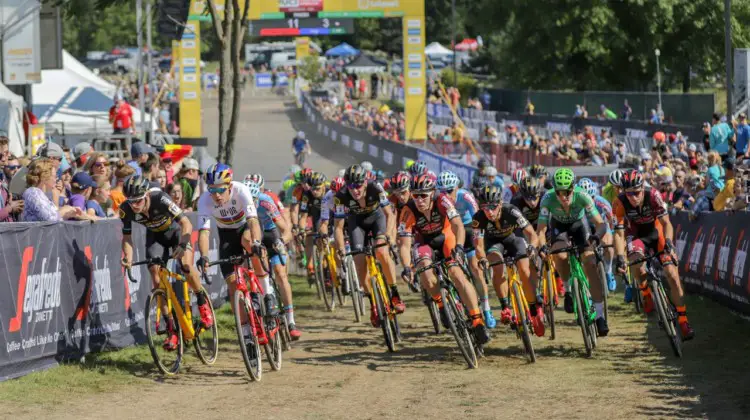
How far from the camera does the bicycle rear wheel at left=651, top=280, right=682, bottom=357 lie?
1239 cm

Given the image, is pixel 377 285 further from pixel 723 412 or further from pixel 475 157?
pixel 475 157

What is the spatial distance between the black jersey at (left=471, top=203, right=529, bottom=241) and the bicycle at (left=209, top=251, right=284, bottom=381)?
255cm

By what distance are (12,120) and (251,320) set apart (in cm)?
1224

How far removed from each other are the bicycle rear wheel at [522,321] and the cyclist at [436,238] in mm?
364

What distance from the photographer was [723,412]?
31.8 feet

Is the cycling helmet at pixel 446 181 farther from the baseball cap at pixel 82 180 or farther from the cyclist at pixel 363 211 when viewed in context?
the baseball cap at pixel 82 180

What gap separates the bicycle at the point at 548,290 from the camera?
13.4 meters

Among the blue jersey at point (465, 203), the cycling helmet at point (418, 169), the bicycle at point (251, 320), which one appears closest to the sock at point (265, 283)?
the bicycle at point (251, 320)

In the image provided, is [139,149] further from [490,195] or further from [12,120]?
[12,120]

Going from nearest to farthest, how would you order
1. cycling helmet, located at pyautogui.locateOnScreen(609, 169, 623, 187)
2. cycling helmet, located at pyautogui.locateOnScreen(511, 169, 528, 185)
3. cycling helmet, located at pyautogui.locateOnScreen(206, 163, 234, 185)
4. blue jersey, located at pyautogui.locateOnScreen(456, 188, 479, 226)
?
cycling helmet, located at pyautogui.locateOnScreen(206, 163, 234, 185), cycling helmet, located at pyautogui.locateOnScreen(609, 169, 623, 187), cycling helmet, located at pyautogui.locateOnScreen(511, 169, 528, 185), blue jersey, located at pyautogui.locateOnScreen(456, 188, 479, 226)

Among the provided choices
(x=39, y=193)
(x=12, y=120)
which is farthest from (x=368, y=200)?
(x=12, y=120)

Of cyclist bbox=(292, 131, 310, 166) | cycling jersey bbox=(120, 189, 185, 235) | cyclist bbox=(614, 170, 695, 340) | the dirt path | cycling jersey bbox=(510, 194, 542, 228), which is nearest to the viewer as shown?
the dirt path

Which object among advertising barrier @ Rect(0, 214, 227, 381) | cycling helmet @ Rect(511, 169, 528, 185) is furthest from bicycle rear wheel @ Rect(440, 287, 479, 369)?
advertising barrier @ Rect(0, 214, 227, 381)

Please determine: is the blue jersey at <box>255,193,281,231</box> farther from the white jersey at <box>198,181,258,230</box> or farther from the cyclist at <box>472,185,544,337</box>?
the cyclist at <box>472,185,544,337</box>
